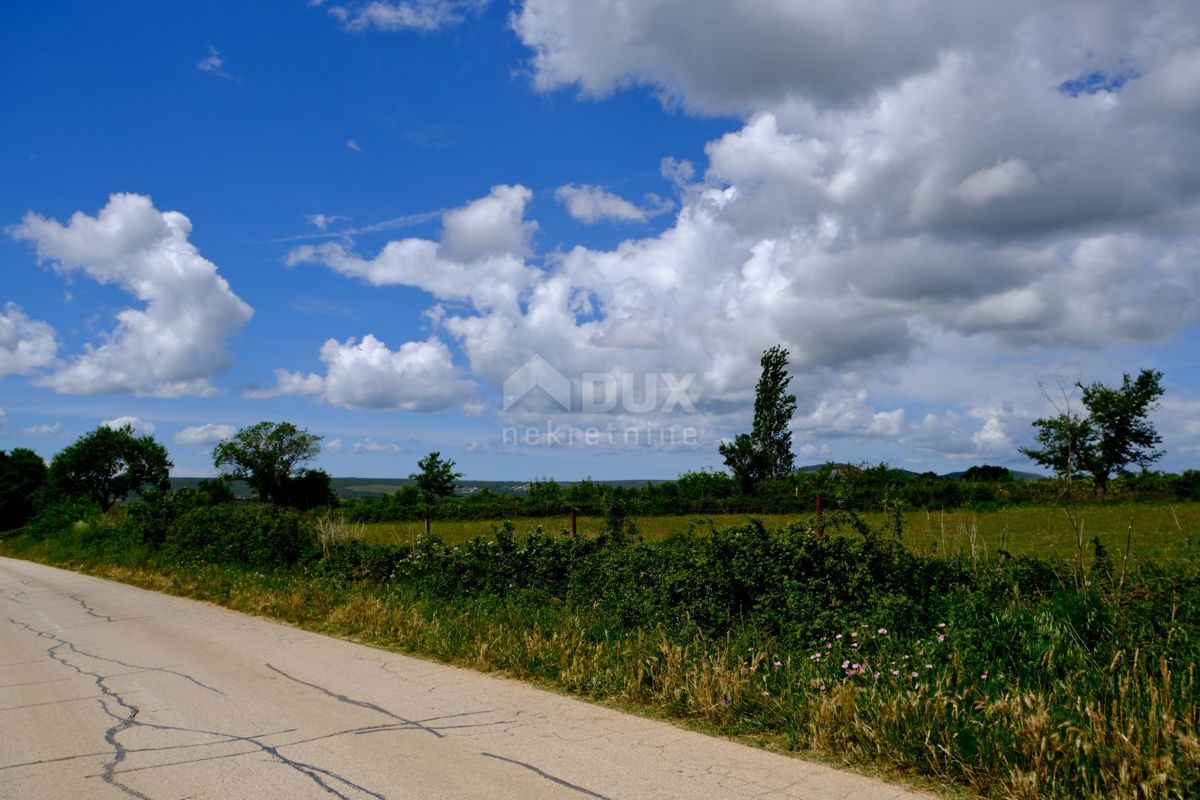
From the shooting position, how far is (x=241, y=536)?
18953 millimetres

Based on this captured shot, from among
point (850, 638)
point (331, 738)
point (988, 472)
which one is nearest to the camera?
point (331, 738)

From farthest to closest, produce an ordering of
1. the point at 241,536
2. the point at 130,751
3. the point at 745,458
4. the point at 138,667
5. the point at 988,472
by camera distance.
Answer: the point at 988,472
the point at 745,458
the point at 241,536
the point at 138,667
the point at 130,751

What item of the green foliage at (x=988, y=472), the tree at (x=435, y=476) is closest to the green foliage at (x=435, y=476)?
the tree at (x=435, y=476)

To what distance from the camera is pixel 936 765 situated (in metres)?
5.06

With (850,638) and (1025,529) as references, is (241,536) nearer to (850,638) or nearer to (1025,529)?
(850,638)

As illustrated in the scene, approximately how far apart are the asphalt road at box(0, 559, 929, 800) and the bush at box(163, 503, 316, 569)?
290 inches

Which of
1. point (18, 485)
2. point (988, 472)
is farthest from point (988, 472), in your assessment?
point (18, 485)

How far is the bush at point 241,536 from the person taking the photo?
1748 centimetres

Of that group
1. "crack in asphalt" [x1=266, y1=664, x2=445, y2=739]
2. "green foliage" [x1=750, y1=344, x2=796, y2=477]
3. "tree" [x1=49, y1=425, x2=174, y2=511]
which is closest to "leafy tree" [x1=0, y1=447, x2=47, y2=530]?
"tree" [x1=49, y1=425, x2=174, y2=511]

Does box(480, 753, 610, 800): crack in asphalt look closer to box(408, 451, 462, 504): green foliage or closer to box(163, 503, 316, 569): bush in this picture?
box(163, 503, 316, 569): bush

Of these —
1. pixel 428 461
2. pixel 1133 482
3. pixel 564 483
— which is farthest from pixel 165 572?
pixel 428 461

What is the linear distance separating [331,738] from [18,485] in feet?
338

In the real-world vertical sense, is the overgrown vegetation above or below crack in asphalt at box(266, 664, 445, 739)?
above

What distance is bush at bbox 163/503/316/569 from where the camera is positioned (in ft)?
57.4
